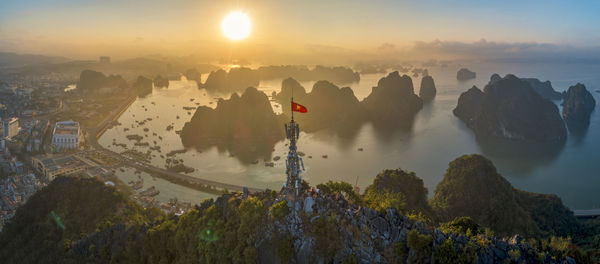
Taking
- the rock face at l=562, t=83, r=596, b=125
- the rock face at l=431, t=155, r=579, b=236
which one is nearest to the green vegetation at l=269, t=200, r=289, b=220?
the rock face at l=431, t=155, r=579, b=236

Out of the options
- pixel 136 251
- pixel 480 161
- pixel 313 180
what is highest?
pixel 480 161

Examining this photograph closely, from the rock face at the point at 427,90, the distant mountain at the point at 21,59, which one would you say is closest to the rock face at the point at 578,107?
the rock face at the point at 427,90

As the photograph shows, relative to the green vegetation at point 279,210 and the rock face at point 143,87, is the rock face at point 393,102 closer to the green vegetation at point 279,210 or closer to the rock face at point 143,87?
the green vegetation at point 279,210

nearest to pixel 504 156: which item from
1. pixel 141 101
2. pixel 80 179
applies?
pixel 80 179

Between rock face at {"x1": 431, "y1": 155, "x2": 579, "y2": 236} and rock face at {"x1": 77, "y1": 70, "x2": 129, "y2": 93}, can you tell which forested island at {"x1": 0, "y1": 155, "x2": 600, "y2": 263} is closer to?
rock face at {"x1": 431, "y1": 155, "x2": 579, "y2": 236}

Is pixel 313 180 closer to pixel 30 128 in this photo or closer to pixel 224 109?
pixel 224 109

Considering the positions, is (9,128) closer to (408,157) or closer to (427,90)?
(408,157)

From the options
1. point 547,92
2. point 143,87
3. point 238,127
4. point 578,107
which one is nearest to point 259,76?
point 143,87
